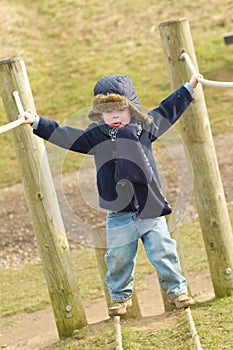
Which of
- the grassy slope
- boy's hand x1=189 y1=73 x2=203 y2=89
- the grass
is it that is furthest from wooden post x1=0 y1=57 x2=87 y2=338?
the grassy slope

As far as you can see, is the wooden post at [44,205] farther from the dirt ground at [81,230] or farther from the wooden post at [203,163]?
the wooden post at [203,163]

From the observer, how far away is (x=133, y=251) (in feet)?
18.7

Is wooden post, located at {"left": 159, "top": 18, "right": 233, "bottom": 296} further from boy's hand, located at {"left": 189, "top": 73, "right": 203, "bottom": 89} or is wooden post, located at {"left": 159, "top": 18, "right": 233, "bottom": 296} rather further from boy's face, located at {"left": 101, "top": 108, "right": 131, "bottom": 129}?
boy's face, located at {"left": 101, "top": 108, "right": 131, "bottom": 129}

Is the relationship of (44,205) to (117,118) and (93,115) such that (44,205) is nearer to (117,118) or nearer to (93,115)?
(93,115)

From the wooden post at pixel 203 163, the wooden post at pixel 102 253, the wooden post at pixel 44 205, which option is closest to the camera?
the wooden post at pixel 44 205

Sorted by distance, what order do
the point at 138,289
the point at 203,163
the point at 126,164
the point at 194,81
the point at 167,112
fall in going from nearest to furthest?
the point at 126,164 < the point at 167,112 < the point at 194,81 < the point at 203,163 < the point at 138,289

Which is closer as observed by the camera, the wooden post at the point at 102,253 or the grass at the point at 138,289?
the grass at the point at 138,289

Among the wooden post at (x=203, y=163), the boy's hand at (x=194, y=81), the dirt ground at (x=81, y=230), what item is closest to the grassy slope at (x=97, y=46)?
the dirt ground at (x=81, y=230)

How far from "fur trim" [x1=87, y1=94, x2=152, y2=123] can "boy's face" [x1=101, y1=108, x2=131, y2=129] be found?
1.0 inches

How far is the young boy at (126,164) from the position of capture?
5.40 meters

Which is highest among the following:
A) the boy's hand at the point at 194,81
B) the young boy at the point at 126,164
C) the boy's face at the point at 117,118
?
the boy's hand at the point at 194,81

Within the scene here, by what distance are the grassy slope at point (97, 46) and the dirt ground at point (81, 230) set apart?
2.41 metres

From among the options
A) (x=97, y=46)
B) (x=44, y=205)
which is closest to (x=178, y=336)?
(x=44, y=205)

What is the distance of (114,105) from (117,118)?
0.08m
